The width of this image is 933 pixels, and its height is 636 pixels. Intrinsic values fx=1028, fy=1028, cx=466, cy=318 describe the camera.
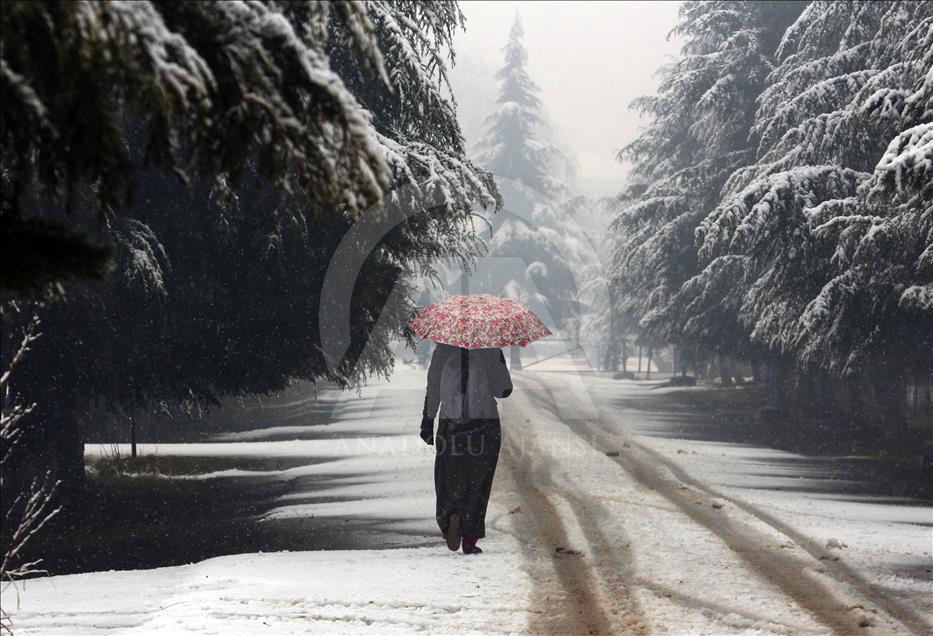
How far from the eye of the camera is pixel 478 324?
30.0 feet

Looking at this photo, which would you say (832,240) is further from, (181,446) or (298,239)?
(181,446)

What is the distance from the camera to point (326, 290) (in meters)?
11.8

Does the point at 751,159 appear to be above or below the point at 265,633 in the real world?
above

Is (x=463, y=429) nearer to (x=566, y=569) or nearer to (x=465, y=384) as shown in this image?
(x=465, y=384)

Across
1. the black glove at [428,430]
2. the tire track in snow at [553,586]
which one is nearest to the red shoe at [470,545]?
the tire track in snow at [553,586]

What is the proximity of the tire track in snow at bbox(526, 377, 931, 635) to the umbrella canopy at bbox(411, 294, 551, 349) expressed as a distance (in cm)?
281

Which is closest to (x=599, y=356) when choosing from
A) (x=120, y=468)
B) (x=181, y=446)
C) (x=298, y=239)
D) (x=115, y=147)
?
(x=181, y=446)

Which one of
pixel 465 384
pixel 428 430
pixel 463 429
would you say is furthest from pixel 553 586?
pixel 465 384

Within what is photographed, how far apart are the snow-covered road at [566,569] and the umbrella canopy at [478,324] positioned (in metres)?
1.92

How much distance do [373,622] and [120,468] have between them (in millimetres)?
11342

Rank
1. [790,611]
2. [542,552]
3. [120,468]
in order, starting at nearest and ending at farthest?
[790,611] → [542,552] → [120,468]

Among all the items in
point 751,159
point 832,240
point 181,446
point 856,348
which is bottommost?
point 181,446

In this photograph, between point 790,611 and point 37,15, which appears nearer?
point 37,15

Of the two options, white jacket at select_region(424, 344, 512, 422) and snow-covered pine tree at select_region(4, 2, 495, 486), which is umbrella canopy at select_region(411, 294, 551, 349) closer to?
white jacket at select_region(424, 344, 512, 422)
